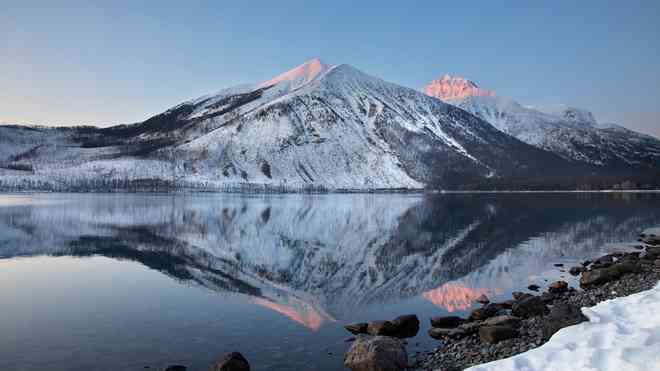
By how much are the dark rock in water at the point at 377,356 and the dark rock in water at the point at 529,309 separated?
7950mm

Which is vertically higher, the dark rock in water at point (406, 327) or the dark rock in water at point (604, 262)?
the dark rock in water at point (604, 262)

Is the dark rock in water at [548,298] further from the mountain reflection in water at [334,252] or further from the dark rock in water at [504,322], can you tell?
the dark rock in water at [504,322]

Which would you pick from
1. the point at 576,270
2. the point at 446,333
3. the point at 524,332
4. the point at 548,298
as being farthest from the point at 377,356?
the point at 576,270

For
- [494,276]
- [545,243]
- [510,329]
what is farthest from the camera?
[545,243]

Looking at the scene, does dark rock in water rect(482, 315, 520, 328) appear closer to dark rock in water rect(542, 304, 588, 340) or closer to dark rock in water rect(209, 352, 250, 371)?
dark rock in water rect(542, 304, 588, 340)

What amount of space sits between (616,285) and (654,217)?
233 feet

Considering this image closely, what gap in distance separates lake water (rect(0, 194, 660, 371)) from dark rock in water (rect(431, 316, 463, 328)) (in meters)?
0.88

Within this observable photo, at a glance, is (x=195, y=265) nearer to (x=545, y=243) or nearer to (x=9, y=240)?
(x=9, y=240)

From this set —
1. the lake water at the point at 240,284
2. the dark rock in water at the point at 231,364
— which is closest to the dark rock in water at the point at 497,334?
the lake water at the point at 240,284

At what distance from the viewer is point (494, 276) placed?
3606cm

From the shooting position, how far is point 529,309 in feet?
72.4

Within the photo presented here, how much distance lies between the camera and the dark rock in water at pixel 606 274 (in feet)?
89.6

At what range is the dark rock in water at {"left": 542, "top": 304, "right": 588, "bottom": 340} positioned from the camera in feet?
53.6

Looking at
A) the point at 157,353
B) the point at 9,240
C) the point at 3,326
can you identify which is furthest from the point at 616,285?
the point at 9,240
